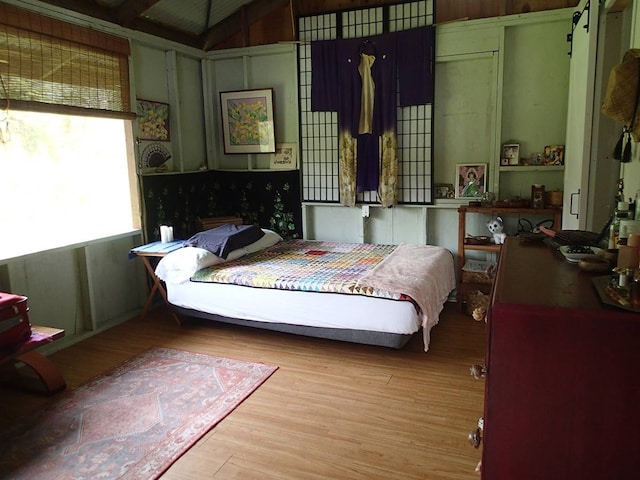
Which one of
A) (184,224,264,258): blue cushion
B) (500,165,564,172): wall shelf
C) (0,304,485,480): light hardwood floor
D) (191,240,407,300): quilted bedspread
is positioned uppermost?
(500,165,564,172): wall shelf

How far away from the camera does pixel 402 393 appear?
2.82 metres

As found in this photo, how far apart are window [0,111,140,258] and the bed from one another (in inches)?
30.9

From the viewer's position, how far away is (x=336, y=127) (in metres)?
4.68

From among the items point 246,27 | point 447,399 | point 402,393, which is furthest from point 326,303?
point 246,27

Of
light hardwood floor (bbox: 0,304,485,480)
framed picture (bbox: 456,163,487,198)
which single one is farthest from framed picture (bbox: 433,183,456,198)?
light hardwood floor (bbox: 0,304,485,480)

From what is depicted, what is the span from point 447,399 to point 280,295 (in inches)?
52.9

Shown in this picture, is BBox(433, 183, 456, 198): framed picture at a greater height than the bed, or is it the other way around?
BBox(433, 183, 456, 198): framed picture

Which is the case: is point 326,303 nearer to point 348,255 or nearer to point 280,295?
point 280,295

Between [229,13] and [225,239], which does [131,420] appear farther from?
[229,13]

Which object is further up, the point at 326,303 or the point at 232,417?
the point at 326,303

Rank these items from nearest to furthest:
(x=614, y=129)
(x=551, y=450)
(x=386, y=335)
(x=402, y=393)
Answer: (x=551, y=450) < (x=614, y=129) < (x=402, y=393) < (x=386, y=335)

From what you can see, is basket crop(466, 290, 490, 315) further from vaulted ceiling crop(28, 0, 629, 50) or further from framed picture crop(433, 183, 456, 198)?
vaulted ceiling crop(28, 0, 629, 50)

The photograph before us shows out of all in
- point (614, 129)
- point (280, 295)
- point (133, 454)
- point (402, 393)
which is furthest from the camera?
point (280, 295)

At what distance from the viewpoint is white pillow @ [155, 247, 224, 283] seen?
3756 mm
